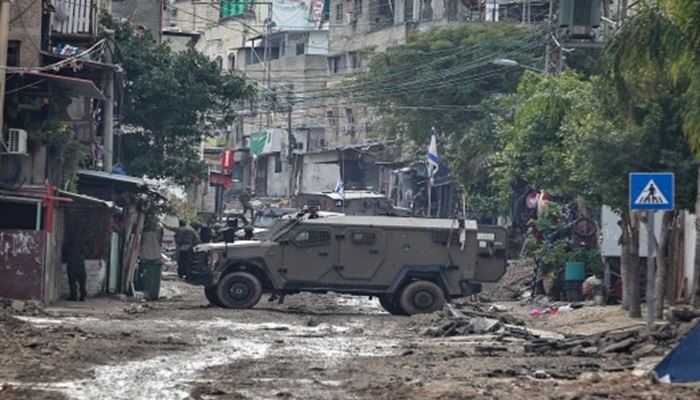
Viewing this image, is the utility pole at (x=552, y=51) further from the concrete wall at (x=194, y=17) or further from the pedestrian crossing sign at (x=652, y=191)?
the concrete wall at (x=194, y=17)

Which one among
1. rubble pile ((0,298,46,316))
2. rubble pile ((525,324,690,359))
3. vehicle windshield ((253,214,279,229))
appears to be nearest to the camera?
rubble pile ((525,324,690,359))

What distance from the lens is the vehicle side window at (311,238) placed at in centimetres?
3055

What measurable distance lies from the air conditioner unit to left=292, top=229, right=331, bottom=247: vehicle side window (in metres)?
6.17

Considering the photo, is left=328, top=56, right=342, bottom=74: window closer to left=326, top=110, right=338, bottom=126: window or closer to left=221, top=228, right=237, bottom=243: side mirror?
Answer: left=326, top=110, right=338, bottom=126: window

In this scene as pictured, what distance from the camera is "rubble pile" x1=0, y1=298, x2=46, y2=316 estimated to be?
2480 centimetres

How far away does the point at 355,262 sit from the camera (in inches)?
1208

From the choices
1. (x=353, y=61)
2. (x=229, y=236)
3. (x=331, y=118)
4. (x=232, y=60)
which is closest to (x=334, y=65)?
(x=353, y=61)

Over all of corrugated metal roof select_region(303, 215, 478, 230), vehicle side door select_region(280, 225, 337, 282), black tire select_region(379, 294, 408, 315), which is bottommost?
black tire select_region(379, 294, 408, 315)

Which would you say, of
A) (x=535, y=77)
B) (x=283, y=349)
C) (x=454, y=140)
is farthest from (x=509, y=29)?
(x=283, y=349)

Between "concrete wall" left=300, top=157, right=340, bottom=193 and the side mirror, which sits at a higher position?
"concrete wall" left=300, top=157, right=340, bottom=193

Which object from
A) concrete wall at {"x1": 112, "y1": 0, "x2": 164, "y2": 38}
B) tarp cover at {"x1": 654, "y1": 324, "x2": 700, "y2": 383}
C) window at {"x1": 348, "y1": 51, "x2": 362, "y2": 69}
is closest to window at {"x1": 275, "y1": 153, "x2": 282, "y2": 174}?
window at {"x1": 348, "y1": 51, "x2": 362, "y2": 69}

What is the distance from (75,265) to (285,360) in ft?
42.4

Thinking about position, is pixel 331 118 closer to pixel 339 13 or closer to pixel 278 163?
pixel 278 163

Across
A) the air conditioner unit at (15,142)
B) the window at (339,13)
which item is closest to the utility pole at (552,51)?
the air conditioner unit at (15,142)
